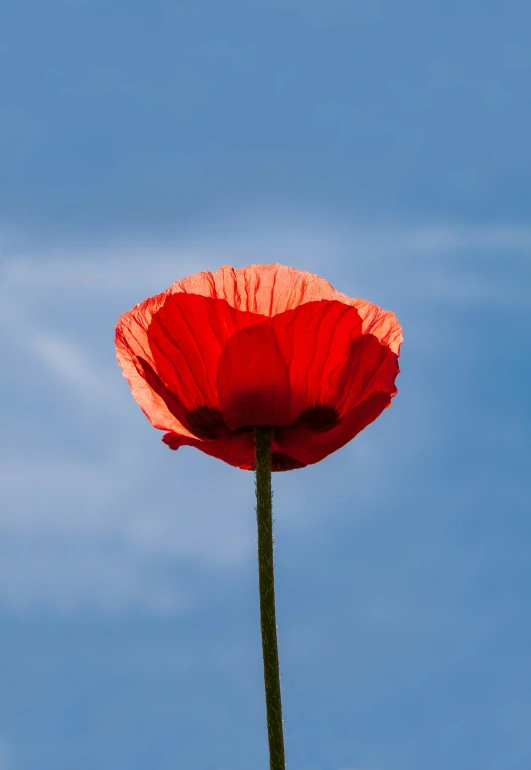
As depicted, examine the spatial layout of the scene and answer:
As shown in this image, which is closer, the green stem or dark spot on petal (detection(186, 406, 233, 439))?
the green stem

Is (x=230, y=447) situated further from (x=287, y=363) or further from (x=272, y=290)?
(x=272, y=290)

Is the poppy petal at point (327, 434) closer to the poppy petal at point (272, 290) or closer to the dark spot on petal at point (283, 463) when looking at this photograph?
the dark spot on petal at point (283, 463)

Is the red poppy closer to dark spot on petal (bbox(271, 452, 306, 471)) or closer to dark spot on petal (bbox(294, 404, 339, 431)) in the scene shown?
dark spot on petal (bbox(294, 404, 339, 431))

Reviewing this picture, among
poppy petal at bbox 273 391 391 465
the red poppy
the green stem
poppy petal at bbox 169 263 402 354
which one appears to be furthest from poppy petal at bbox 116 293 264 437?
the green stem

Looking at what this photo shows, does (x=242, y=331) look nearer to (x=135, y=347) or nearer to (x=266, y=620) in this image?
(x=135, y=347)

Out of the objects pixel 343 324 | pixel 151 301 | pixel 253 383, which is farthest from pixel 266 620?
pixel 151 301

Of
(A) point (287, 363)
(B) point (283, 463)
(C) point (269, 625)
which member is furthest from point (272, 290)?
(C) point (269, 625)
